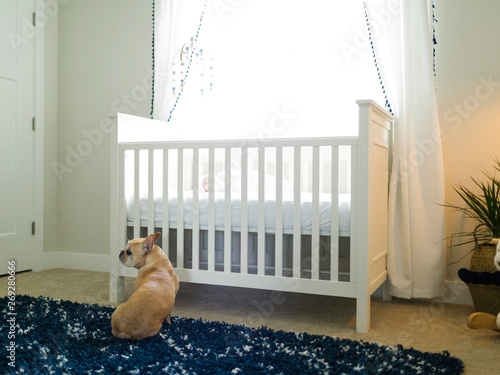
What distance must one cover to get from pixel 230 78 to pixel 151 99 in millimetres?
534

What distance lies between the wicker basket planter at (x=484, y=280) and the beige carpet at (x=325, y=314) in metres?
0.11

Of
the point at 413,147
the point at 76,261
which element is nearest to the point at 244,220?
the point at 413,147

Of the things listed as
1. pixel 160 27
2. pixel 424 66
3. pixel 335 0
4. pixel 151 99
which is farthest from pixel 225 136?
pixel 424 66

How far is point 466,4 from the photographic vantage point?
7.64ft

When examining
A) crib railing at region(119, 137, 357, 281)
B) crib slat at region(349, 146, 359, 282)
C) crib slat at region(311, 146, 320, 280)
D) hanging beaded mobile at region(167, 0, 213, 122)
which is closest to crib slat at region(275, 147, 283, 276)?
crib railing at region(119, 137, 357, 281)

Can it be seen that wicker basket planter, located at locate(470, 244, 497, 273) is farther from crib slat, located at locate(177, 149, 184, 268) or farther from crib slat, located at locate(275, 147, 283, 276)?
crib slat, located at locate(177, 149, 184, 268)

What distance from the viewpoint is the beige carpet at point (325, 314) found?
67.6 inches

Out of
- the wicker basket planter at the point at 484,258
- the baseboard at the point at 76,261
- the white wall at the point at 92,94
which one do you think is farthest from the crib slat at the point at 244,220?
the baseboard at the point at 76,261

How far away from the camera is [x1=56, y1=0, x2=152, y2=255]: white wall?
3045mm

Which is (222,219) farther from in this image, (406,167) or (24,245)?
(24,245)

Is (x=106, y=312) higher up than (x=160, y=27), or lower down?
lower down

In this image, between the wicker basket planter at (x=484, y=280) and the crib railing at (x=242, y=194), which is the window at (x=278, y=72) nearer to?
the crib railing at (x=242, y=194)

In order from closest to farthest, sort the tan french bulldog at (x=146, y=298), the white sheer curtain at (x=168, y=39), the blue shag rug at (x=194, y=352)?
the blue shag rug at (x=194, y=352) → the tan french bulldog at (x=146, y=298) → the white sheer curtain at (x=168, y=39)

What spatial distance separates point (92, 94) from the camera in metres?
3.17
